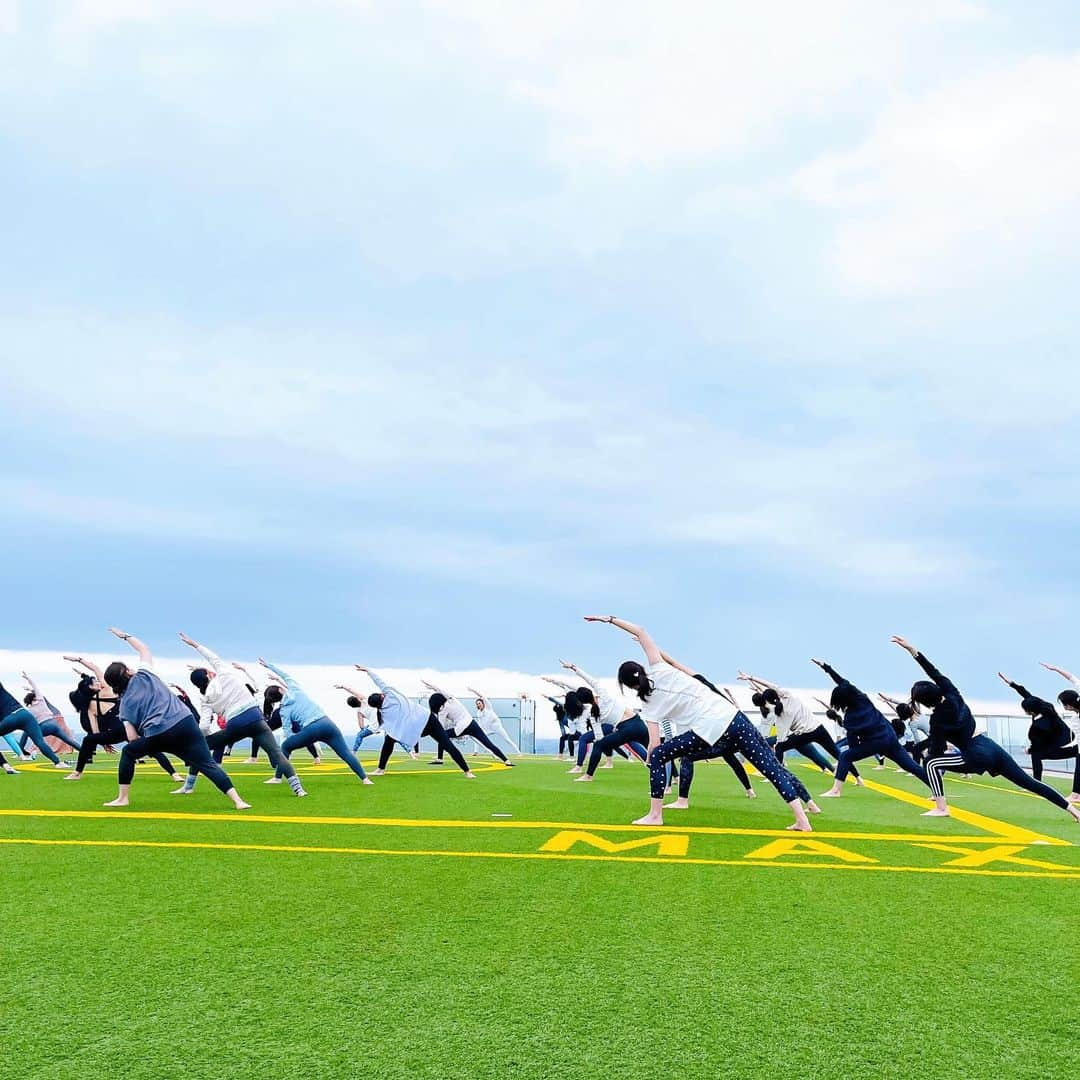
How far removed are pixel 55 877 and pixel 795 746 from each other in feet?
37.0

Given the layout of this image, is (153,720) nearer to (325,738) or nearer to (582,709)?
(325,738)

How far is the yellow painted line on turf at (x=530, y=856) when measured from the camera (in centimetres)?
755

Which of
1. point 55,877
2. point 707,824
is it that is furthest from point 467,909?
point 707,824

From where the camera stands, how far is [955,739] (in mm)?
11086

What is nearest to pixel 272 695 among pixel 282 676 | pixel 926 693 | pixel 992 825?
pixel 282 676

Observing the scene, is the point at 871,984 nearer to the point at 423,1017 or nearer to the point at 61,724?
the point at 423,1017

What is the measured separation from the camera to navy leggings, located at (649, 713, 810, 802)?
378 inches

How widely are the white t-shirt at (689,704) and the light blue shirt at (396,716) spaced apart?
8.55 metres

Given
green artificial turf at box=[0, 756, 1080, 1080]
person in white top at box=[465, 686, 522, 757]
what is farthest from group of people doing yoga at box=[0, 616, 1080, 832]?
person in white top at box=[465, 686, 522, 757]

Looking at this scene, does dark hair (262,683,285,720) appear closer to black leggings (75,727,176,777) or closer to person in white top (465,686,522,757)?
black leggings (75,727,176,777)

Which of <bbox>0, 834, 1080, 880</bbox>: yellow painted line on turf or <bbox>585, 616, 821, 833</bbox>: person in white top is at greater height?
<bbox>585, 616, 821, 833</bbox>: person in white top

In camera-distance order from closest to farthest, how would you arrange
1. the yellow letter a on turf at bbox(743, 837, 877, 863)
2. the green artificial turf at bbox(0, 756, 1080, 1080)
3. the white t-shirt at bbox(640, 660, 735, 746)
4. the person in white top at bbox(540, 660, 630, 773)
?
the green artificial turf at bbox(0, 756, 1080, 1080)
the yellow letter a on turf at bbox(743, 837, 877, 863)
the white t-shirt at bbox(640, 660, 735, 746)
the person in white top at bbox(540, 660, 630, 773)

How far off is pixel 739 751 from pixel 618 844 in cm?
177

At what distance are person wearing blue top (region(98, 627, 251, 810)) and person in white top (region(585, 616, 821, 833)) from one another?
14.9 feet
